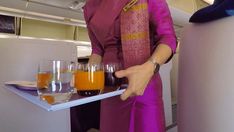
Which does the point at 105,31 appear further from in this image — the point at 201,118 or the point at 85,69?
the point at 201,118

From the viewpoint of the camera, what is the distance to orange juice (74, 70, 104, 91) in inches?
24.9

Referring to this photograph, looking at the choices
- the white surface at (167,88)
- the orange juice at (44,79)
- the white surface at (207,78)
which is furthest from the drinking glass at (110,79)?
the white surface at (167,88)

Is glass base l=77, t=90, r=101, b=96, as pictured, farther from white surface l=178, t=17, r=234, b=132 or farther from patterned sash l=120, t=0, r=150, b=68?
white surface l=178, t=17, r=234, b=132

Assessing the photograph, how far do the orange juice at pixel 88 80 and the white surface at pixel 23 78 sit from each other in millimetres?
730

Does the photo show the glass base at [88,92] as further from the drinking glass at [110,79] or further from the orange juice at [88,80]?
the drinking glass at [110,79]

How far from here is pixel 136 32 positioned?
79 cm

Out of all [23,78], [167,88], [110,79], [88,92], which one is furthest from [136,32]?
[167,88]

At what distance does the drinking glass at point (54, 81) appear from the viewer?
60 centimetres

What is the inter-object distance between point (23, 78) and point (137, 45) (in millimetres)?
787

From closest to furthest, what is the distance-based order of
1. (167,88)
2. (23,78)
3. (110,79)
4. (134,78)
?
(134,78) < (110,79) < (23,78) < (167,88)

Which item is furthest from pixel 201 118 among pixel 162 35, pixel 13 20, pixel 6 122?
pixel 13 20

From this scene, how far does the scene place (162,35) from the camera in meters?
0.75

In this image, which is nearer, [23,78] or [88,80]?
[88,80]

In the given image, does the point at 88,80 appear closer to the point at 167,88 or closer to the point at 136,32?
the point at 136,32
